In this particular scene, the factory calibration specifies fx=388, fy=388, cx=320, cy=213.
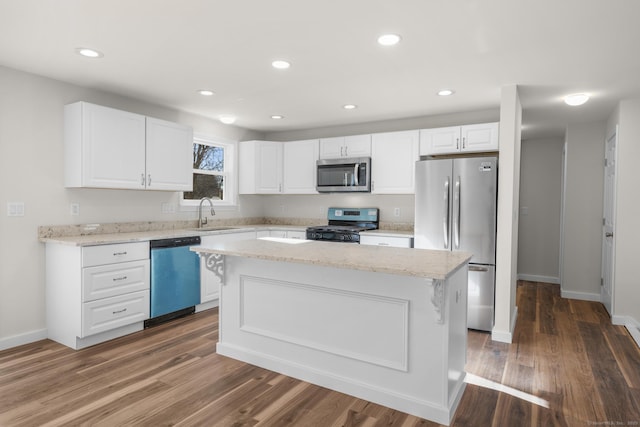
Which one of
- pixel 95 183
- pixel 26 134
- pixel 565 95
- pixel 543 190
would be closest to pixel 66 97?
pixel 26 134

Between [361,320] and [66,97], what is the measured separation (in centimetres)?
327

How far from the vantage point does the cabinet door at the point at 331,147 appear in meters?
5.00

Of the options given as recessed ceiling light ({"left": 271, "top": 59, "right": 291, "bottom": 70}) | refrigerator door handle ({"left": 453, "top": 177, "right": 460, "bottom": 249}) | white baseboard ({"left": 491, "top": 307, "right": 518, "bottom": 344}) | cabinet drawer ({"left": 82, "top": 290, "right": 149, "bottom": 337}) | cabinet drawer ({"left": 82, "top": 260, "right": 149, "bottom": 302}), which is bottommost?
white baseboard ({"left": 491, "top": 307, "right": 518, "bottom": 344})

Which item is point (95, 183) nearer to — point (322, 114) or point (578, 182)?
point (322, 114)

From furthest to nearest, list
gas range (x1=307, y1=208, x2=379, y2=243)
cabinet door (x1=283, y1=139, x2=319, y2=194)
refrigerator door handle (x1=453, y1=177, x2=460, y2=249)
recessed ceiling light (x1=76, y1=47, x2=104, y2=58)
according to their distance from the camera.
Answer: cabinet door (x1=283, y1=139, x2=319, y2=194) → gas range (x1=307, y1=208, x2=379, y2=243) → refrigerator door handle (x1=453, y1=177, x2=460, y2=249) → recessed ceiling light (x1=76, y1=47, x2=104, y2=58)

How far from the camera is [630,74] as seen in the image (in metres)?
3.16

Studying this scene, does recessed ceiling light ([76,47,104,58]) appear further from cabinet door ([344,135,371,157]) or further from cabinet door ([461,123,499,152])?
cabinet door ([461,123,499,152])

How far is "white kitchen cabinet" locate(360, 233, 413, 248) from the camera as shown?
4199mm

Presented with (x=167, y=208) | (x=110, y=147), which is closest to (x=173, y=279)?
(x=167, y=208)

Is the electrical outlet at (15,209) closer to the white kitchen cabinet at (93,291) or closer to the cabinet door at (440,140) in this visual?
the white kitchen cabinet at (93,291)

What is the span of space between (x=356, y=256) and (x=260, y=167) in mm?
3266

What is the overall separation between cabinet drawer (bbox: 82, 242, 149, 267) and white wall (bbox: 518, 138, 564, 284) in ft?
18.4

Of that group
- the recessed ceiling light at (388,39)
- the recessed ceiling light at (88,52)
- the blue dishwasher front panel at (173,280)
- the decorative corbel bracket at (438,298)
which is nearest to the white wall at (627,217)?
the recessed ceiling light at (388,39)

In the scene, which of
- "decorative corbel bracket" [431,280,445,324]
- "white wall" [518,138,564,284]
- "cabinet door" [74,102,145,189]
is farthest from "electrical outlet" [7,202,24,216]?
"white wall" [518,138,564,284]
